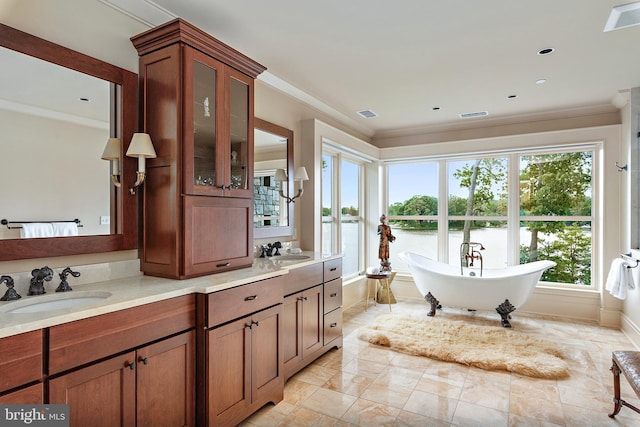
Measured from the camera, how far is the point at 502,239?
4.93m

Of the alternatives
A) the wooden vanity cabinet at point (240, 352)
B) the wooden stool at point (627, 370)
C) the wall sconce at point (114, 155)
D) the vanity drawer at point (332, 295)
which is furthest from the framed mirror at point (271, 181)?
the wooden stool at point (627, 370)

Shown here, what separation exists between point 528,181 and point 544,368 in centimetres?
271

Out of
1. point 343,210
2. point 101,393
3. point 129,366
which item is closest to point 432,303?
point 343,210

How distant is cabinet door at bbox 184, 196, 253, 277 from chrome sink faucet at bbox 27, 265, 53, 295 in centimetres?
64

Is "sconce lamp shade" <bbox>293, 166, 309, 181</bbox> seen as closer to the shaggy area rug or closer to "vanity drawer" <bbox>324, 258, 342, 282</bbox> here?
"vanity drawer" <bbox>324, 258, 342, 282</bbox>

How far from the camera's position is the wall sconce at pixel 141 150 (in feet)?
6.59

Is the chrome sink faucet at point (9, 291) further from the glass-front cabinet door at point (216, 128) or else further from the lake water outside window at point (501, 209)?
the lake water outside window at point (501, 209)

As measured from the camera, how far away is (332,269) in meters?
3.34

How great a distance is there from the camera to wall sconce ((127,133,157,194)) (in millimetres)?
2008

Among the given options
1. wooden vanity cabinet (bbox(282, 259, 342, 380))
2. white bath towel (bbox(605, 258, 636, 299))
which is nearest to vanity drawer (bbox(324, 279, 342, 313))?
wooden vanity cabinet (bbox(282, 259, 342, 380))

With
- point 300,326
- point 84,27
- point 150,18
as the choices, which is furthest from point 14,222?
point 300,326

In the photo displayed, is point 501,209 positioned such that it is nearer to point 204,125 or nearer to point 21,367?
point 204,125

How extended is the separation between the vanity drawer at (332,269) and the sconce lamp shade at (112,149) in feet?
6.14

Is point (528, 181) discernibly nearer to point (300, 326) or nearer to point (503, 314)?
point (503, 314)
